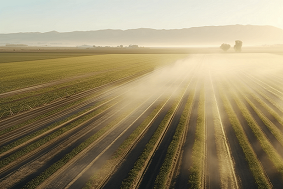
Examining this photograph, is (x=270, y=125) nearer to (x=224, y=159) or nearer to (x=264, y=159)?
(x=264, y=159)

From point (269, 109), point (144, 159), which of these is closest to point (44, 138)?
point (144, 159)

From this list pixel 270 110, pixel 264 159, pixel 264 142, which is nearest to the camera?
pixel 264 159

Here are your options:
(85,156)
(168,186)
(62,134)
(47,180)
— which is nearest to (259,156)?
(168,186)

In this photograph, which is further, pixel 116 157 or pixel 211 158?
pixel 116 157

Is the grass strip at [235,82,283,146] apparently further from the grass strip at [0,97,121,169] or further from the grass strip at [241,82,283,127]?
the grass strip at [0,97,121,169]

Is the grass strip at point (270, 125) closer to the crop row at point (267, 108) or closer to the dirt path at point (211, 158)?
the crop row at point (267, 108)

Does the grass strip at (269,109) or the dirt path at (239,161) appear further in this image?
the grass strip at (269,109)

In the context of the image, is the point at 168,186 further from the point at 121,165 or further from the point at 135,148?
the point at 135,148

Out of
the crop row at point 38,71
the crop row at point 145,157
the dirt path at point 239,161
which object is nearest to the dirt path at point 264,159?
the dirt path at point 239,161

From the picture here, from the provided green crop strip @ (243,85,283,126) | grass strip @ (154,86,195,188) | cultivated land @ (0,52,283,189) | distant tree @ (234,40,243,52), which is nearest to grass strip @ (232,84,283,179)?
cultivated land @ (0,52,283,189)
